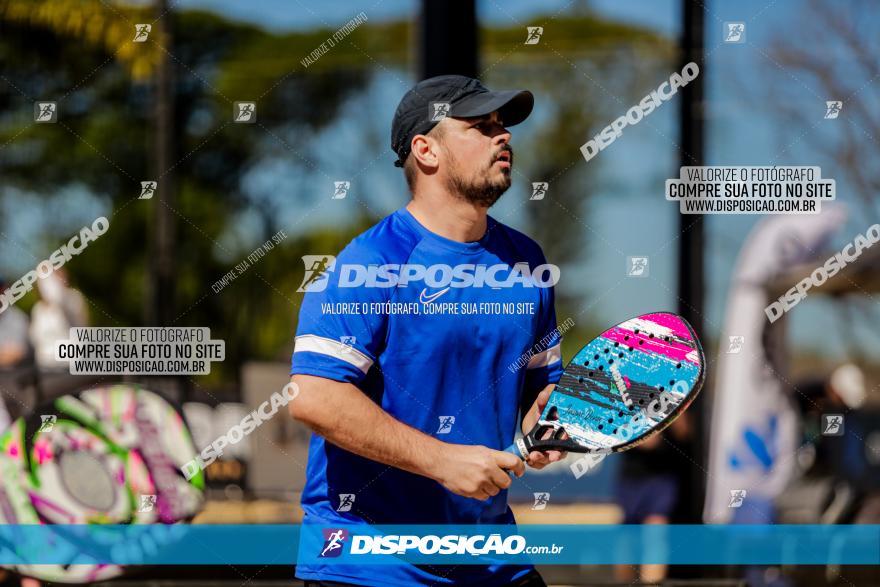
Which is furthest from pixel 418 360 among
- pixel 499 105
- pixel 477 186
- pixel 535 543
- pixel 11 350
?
pixel 11 350

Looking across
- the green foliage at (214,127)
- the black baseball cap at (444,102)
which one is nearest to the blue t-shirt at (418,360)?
the black baseball cap at (444,102)

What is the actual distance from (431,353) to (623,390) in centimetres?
52

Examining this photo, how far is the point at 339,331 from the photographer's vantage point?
2.72 m

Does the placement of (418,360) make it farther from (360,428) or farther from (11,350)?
(11,350)

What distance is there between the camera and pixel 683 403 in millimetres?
2764

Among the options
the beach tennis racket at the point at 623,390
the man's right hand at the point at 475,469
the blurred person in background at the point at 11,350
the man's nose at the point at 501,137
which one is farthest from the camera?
the blurred person in background at the point at 11,350

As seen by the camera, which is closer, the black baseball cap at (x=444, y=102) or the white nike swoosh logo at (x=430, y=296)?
the white nike swoosh logo at (x=430, y=296)

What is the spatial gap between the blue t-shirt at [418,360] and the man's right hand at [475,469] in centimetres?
15

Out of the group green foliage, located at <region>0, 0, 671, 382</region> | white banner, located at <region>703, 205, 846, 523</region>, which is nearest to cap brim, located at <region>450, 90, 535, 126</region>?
green foliage, located at <region>0, 0, 671, 382</region>

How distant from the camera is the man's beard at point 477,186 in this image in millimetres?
Answer: 3143

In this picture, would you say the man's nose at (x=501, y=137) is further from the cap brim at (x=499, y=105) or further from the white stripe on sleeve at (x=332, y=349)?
the white stripe on sleeve at (x=332, y=349)

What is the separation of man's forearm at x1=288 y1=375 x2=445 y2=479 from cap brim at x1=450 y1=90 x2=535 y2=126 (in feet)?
3.00

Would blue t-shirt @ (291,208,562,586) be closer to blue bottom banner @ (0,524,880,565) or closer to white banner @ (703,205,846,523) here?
blue bottom banner @ (0,524,880,565)

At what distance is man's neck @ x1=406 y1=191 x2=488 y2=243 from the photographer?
3.11m
